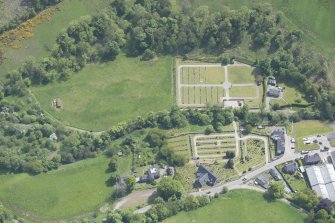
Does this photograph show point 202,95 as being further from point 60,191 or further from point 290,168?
point 60,191

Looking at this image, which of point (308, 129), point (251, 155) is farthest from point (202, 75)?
point (308, 129)

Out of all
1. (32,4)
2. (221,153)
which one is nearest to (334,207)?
(221,153)

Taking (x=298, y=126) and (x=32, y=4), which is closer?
(x=298, y=126)

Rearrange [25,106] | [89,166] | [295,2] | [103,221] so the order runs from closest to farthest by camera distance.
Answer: [103,221] → [89,166] → [25,106] → [295,2]

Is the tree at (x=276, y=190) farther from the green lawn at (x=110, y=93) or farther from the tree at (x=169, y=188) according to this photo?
the green lawn at (x=110, y=93)

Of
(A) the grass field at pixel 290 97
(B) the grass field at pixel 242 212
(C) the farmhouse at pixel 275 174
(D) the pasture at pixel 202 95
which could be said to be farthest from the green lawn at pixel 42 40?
(C) the farmhouse at pixel 275 174

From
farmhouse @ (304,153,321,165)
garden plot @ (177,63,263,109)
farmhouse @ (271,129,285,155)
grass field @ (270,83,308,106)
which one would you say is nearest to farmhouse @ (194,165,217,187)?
farmhouse @ (271,129,285,155)

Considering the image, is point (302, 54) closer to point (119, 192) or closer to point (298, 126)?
point (298, 126)
